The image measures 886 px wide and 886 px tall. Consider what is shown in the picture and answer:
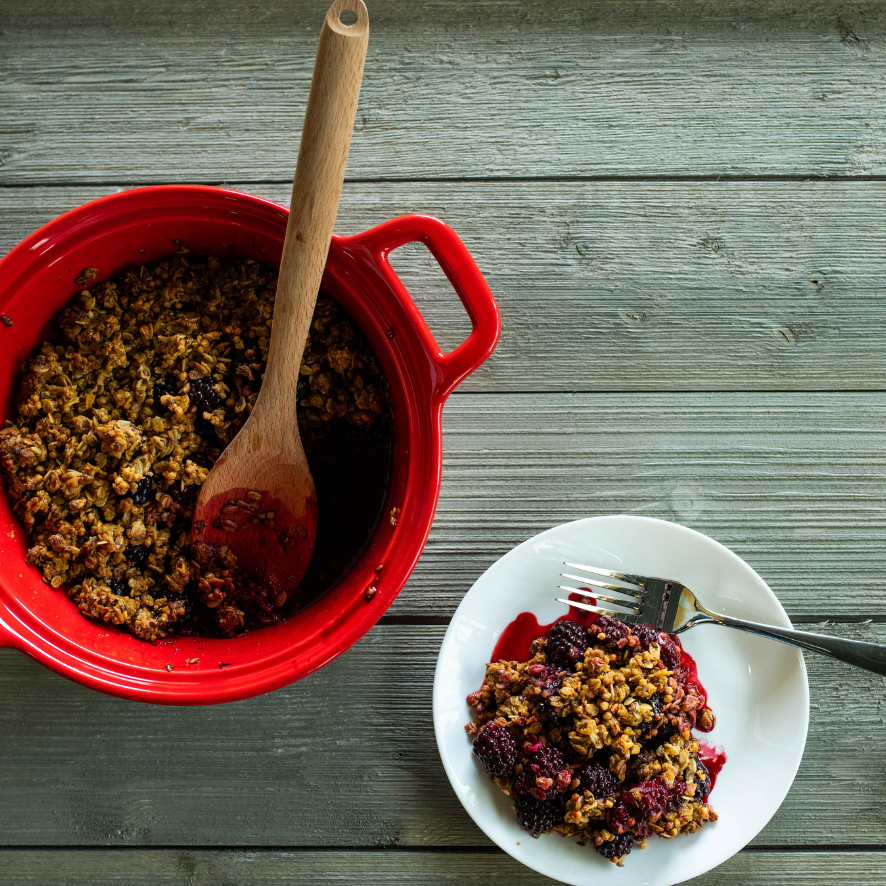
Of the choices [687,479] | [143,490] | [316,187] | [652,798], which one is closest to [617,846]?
[652,798]

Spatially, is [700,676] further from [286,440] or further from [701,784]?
[286,440]

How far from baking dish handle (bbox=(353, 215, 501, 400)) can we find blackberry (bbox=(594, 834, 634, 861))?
2.27ft

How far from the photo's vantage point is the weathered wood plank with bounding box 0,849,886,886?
3.82ft

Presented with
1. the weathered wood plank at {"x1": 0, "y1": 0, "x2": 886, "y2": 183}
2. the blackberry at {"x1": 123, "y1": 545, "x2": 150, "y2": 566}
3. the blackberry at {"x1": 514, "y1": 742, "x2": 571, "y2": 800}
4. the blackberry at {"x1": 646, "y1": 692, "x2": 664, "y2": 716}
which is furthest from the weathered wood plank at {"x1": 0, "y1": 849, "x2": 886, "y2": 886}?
the weathered wood plank at {"x1": 0, "y1": 0, "x2": 886, "y2": 183}

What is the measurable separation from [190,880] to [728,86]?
1.62 m

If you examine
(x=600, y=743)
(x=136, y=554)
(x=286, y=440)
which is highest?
(x=286, y=440)

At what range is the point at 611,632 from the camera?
1061 mm

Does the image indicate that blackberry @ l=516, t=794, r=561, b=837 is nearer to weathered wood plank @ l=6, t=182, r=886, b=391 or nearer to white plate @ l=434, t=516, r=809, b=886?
white plate @ l=434, t=516, r=809, b=886

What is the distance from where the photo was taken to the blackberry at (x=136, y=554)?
3.34 feet

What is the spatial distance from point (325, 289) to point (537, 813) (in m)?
0.81

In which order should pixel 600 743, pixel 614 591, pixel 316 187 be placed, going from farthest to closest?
pixel 614 591 < pixel 600 743 < pixel 316 187

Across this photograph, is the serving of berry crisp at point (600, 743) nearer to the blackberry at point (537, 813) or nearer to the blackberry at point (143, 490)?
the blackberry at point (537, 813)

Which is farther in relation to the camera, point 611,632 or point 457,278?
point 611,632

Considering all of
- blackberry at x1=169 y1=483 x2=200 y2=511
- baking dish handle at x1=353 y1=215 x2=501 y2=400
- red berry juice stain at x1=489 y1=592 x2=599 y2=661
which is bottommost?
red berry juice stain at x1=489 y1=592 x2=599 y2=661
